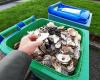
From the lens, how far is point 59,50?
5.70 feet

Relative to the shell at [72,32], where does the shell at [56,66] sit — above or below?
below

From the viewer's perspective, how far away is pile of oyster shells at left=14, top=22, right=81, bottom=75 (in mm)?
1590

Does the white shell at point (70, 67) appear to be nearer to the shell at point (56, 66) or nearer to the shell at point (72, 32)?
the shell at point (56, 66)

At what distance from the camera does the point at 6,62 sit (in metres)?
1.11

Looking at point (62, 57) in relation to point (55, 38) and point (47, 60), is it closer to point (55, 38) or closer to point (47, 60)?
point (47, 60)

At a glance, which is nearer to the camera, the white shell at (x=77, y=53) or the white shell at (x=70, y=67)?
the white shell at (x=70, y=67)

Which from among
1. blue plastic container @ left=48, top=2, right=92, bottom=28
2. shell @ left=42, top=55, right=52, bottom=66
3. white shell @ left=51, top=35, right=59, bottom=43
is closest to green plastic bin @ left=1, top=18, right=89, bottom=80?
shell @ left=42, top=55, right=52, bottom=66

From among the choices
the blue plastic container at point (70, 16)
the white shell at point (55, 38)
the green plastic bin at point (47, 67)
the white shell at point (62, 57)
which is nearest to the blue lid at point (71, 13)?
the blue plastic container at point (70, 16)

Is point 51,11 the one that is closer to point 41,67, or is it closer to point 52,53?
point 52,53

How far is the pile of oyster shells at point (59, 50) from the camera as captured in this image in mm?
1590

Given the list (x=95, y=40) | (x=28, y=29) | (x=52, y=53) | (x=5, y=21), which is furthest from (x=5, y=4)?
(x=52, y=53)

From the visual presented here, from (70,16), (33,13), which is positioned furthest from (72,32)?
(33,13)

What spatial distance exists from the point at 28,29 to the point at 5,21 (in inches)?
80.0

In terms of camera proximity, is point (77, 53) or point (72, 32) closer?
point (77, 53)
